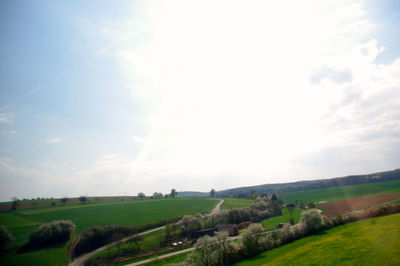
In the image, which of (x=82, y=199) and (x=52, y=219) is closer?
(x=52, y=219)

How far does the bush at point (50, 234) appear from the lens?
5538 cm

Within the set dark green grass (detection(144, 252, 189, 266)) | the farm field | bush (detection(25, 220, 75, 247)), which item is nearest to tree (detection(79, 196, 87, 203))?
the farm field

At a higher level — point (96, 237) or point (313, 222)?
point (313, 222)

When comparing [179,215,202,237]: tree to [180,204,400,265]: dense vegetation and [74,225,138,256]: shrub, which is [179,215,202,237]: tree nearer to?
[74,225,138,256]: shrub

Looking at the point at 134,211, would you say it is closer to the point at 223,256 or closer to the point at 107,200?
the point at 107,200

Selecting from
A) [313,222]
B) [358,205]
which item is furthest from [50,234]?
[358,205]

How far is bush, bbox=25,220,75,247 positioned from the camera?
2180 inches

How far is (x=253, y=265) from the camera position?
31188 mm

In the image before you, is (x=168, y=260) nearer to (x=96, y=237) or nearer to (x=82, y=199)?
(x=96, y=237)

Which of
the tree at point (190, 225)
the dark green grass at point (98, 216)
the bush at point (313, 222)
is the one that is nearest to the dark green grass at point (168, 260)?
the tree at point (190, 225)

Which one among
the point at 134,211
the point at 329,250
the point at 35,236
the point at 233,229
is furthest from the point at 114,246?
the point at 329,250

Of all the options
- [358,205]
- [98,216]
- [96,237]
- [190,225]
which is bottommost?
[190,225]

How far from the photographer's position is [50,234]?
5747 centimetres

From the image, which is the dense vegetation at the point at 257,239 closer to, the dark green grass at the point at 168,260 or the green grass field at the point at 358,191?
the dark green grass at the point at 168,260
